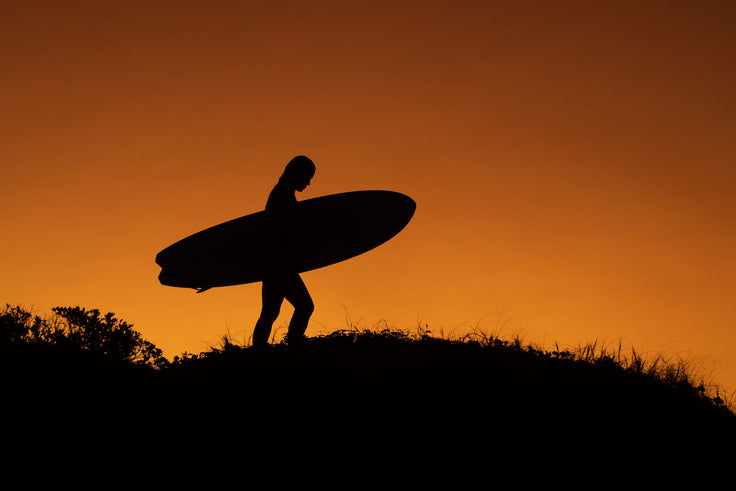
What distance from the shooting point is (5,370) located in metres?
9.10

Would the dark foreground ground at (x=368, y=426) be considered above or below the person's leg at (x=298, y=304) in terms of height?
below

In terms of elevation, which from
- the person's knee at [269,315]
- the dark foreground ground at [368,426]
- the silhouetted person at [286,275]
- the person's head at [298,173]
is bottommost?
the dark foreground ground at [368,426]

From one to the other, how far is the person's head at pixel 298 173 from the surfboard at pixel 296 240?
2.80 ft

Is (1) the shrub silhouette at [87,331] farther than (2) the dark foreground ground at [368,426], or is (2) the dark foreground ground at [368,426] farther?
(1) the shrub silhouette at [87,331]

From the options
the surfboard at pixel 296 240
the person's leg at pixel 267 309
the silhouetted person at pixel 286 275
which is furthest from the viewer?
the surfboard at pixel 296 240

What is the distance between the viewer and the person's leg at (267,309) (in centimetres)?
742

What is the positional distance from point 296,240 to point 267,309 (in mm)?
1314

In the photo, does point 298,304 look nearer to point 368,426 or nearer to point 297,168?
point 297,168

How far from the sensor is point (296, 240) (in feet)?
27.7

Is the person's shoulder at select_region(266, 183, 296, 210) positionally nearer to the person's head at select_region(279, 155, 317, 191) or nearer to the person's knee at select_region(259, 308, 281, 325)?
the person's head at select_region(279, 155, 317, 191)

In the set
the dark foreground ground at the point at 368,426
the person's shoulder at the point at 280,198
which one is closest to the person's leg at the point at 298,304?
the dark foreground ground at the point at 368,426

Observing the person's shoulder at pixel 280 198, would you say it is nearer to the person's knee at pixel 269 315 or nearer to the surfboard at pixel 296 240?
the surfboard at pixel 296 240

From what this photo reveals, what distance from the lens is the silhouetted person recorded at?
23.8 ft

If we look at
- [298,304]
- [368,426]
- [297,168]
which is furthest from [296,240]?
[368,426]
